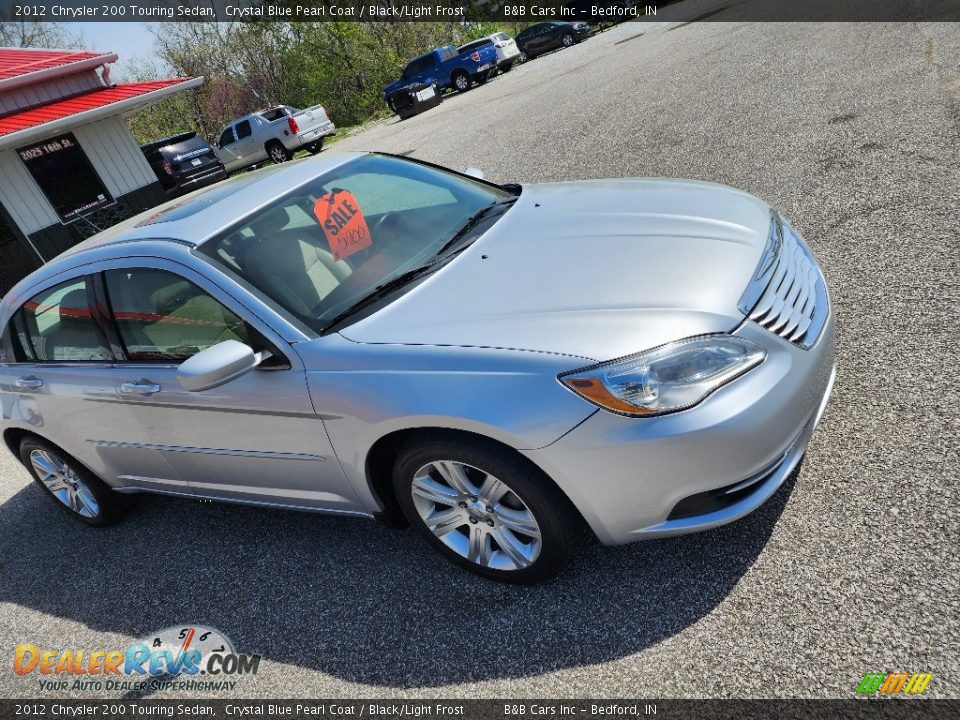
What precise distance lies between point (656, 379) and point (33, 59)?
20.3 metres

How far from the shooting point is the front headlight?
2.43 metres

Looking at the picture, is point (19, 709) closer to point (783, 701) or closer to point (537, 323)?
point (537, 323)

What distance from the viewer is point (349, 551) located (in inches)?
141

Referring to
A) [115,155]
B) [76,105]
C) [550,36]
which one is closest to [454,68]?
[550,36]

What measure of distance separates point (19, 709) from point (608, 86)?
13754mm

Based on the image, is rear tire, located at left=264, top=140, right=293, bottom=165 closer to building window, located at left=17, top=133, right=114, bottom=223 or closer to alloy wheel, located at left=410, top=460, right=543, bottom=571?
building window, located at left=17, top=133, right=114, bottom=223

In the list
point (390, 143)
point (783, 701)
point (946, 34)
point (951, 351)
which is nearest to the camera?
point (783, 701)

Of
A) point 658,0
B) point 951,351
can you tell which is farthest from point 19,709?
point 658,0

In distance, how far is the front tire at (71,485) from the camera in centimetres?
427

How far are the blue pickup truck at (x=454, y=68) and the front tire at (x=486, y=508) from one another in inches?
963

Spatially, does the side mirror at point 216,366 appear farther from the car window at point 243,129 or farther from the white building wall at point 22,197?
the car window at point 243,129

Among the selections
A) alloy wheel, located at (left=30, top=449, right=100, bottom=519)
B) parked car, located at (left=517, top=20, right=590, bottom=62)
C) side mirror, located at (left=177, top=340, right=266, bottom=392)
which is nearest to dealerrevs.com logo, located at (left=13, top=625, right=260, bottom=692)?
alloy wheel, located at (left=30, top=449, right=100, bottom=519)

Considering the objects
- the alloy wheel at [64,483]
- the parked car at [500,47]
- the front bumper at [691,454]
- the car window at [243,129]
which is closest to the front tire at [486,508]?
the front bumper at [691,454]

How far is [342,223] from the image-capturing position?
11.6 ft
